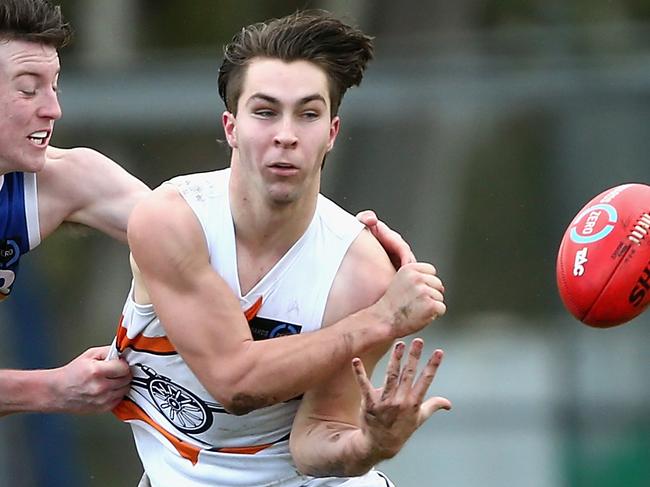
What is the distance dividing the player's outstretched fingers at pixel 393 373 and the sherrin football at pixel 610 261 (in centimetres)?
77

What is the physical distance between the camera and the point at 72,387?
406 centimetres

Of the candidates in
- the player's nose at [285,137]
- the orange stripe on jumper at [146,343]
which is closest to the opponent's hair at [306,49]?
the player's nose at [285,137]

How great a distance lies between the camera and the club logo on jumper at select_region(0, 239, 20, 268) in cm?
409

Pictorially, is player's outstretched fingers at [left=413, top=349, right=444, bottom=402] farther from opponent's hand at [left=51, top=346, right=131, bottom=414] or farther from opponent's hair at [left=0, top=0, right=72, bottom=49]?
opponent's hair at [left=0, top=0, right=72, bottom=49]

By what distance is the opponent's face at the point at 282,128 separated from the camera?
3574 millimetres

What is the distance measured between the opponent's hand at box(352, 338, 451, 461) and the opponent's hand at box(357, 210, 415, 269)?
47 cm

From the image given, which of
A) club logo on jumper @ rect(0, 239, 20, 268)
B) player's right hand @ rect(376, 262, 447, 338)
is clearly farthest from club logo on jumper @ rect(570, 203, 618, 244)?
club logo on jumper @ rect(0, 239, 20, 268)

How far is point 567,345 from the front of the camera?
24.7 feet

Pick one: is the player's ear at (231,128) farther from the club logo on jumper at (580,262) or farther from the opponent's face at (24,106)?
the club logo on jumper at (580,262)

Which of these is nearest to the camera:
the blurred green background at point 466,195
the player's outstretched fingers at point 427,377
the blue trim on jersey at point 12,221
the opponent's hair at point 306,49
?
the player's outstretched fingers at point 427,377

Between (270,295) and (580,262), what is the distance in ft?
2.63

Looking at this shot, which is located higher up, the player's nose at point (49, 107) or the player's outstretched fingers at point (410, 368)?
the player's nose at point (49, 107)

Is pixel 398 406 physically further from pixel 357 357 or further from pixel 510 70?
pixel 510 70

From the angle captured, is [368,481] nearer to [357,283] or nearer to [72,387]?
[357,283]
